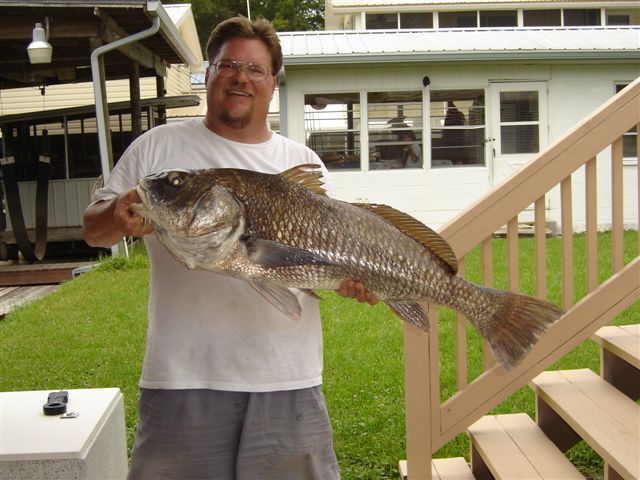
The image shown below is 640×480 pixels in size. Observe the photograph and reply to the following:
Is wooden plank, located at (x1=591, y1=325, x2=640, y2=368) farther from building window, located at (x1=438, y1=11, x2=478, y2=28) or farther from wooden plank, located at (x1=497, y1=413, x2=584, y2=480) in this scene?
building window, located at (x1=438, y1=11, x2=478, y2=28)

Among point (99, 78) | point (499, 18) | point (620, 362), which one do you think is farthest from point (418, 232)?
point (499, 18)

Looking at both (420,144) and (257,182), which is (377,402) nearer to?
(257,182)

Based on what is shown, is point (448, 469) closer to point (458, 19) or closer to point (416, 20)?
point (416, 20)

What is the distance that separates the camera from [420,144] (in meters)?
13.4

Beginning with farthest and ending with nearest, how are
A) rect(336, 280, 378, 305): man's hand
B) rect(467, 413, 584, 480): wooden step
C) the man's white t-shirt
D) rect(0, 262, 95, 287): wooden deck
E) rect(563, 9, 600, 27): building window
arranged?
rect(563, 9, 600, 27): building window < rect(0, 262, 95, 287): wooden deck < rect(467, 413, 584, 480): wooden step < the man's white t-shirt < rect(336, 280, 378, 305): man's hand

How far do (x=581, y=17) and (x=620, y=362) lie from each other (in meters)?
21.8

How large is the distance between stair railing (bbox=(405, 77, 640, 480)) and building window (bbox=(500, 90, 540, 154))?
33.7 feet

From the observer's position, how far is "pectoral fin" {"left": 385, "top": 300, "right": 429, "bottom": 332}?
231cm

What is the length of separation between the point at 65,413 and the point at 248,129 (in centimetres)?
156

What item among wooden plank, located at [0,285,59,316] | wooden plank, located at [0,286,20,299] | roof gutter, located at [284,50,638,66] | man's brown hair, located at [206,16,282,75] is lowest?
wooden plank, located at [0,286,20,299]

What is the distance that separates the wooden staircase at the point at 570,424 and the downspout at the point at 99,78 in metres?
6.94

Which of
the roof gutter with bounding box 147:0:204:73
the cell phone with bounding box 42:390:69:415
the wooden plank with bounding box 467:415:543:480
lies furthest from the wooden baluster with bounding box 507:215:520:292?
the roof gutter with bounding box 147:0:204:73

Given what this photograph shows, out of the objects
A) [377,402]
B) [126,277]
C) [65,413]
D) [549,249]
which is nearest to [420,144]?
[549,249]

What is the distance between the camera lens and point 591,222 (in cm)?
370
